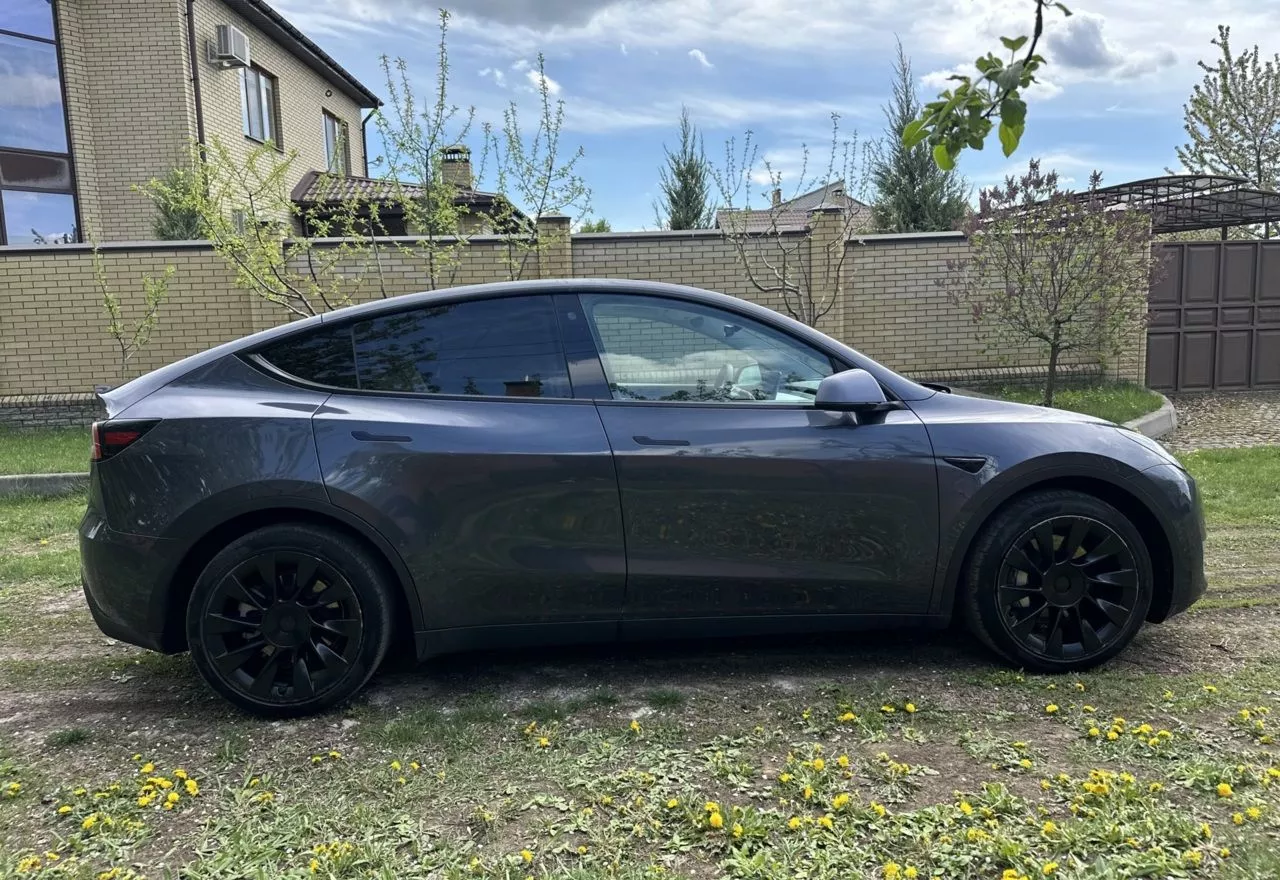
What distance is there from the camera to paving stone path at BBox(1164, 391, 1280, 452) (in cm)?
921

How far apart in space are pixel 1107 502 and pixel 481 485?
7.78 ft

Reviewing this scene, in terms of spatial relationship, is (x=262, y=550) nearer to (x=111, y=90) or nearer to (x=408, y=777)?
(x=408, y=777)

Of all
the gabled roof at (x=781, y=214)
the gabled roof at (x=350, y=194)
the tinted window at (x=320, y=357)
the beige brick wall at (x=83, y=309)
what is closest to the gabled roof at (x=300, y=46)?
the gabled roof at (x=350, y=194)

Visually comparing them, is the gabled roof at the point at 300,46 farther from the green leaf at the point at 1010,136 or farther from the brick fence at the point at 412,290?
the green leaf at the point at 1010,136

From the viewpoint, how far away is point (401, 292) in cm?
1131

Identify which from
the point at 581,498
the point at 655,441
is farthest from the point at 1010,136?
the point at 581,498

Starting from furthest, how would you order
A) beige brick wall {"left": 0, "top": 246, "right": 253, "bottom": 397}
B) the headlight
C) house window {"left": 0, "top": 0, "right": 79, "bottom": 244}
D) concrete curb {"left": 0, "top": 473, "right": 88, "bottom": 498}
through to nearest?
1. house window {"left": 0, "top": 0, "right": 79, "bottom": 244}
2. beige brick wall {"left": 0, "top": 246, "right": 253, "bottom": 397}
3. concrete curb {"left": 0, "top": 473, "right": 88, "bottom": 498}
4. the headlight

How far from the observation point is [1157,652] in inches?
145

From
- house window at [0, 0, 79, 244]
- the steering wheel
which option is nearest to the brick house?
house window at [0, 0, 79, 244]

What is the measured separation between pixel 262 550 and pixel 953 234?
1026 centimetres

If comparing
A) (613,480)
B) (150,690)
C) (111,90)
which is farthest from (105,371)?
(613,480)

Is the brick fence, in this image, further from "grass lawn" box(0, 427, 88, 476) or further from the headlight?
the headlight

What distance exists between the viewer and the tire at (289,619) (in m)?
3.17

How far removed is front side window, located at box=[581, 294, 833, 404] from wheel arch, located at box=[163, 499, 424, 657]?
1035 mm
